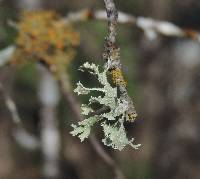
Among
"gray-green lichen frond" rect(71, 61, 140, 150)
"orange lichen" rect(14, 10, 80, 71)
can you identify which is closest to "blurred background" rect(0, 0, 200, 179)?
"orange lichen" rect(14, 10, 80, 71)

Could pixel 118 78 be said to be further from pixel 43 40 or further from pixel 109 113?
pixel 43 40

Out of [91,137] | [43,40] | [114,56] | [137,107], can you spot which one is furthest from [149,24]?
[137,107]

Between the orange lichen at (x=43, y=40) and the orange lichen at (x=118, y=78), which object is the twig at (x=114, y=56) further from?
the orange lichen at (x=43, y=40)

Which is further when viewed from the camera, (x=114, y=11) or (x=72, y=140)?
(x=72, y=140)

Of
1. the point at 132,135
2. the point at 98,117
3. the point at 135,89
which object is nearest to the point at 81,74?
the point at 135,89

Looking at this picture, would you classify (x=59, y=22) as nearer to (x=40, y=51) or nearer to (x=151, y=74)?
(x=40, y=51)

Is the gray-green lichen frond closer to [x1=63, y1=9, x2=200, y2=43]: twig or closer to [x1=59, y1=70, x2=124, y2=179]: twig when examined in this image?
[x1=59, y1=70, x2=124, y2=179]: twig
